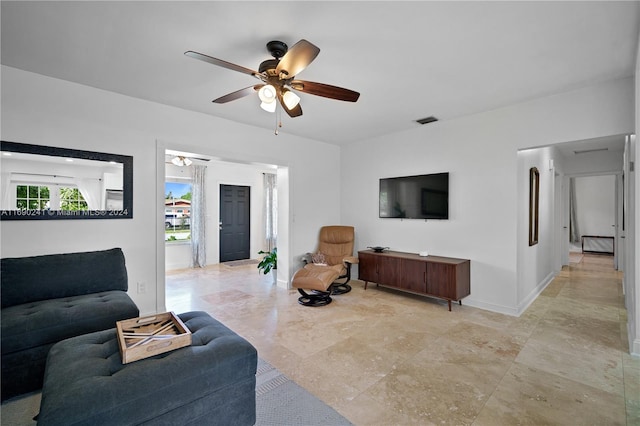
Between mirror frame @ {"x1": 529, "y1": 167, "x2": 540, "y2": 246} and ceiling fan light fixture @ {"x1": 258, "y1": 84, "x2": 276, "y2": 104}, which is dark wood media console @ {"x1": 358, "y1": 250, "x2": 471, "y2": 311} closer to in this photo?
mirror frame @ {"x1": 529, "y1": 167, "x2": 540, "y2": 246}

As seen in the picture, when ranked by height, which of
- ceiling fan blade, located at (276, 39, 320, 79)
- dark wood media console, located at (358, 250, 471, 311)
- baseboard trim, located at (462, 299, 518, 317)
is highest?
ceiling fan blade, located at (276, 39, 320, 79)

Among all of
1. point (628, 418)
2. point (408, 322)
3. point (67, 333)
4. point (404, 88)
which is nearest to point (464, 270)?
point (408, 322)

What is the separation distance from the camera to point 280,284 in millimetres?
4918

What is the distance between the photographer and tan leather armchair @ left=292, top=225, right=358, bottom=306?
12.7 feet

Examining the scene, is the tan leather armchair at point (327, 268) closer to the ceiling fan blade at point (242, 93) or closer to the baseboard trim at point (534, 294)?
the baseboard trim at point (534, 294)

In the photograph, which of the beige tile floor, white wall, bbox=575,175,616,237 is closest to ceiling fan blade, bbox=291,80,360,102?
the beige tile floor

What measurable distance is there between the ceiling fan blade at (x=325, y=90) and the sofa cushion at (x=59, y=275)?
8.27 ft

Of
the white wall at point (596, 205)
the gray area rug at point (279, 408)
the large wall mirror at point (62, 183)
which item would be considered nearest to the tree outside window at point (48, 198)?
the large wall mirror at point (62, 183)

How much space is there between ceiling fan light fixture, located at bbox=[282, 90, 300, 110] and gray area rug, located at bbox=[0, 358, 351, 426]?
2.25m

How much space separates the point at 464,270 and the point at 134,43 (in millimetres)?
4236

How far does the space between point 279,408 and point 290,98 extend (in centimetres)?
233

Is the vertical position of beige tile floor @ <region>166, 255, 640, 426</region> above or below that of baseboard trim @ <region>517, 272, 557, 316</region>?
below

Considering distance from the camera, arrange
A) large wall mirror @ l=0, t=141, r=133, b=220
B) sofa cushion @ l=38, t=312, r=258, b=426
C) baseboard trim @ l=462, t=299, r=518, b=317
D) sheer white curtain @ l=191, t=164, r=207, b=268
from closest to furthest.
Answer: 1. sofa cushion @ l=38, t=312, r=258, b=426
2. large wall mirror @ l=0, t=141, r=133, b=220
3. baseboard trim @ l=462, t=299, r=518, b=317
4. sheer white curtain @ l=191, t=164, r=207, b=268

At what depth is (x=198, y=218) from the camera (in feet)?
21.3
